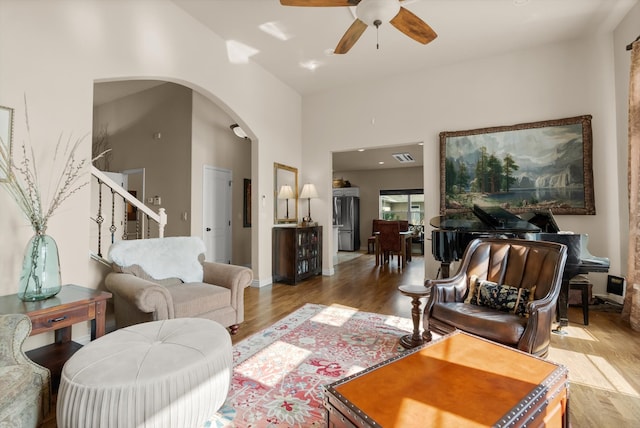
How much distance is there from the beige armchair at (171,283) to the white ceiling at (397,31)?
273cm

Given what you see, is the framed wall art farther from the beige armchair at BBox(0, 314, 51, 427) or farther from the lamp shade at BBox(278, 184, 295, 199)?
the lamp shade at BBox(278, 184, 295, 199)

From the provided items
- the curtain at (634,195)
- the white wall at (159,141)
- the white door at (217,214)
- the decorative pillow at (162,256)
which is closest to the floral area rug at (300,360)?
the decorative pillow at (162,256)

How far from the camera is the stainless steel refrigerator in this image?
31.4ft

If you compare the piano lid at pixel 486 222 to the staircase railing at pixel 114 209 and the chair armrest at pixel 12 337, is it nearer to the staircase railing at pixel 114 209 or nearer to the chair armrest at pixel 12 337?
the staircase railing at pixel 114 209

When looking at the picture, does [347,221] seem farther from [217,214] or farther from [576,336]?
[576,336]

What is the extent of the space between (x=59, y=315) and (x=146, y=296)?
48cm

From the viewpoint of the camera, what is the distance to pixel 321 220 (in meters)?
5.70

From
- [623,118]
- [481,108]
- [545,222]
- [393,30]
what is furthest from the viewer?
[481,108]

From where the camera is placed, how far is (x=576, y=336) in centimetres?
276

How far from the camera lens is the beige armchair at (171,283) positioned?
2.26 m

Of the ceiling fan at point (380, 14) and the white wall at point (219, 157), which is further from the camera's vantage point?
the white wall at point (219, 157)

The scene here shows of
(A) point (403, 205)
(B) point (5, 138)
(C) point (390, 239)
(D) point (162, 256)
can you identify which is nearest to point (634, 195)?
(C) point (390, 239)

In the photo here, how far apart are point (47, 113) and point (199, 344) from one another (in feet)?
7.46

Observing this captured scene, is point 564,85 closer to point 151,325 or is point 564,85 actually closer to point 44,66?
point 151,325
